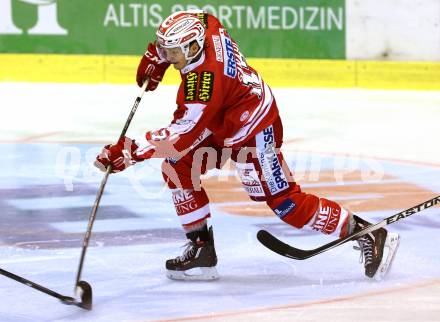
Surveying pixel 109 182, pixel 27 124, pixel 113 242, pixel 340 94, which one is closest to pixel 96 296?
pixel 113 242

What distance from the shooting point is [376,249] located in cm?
437

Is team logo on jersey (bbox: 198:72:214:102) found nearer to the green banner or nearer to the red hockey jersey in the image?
the red hockey jersey

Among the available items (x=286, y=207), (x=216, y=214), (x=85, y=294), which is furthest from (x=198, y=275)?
(x=216, y=214)

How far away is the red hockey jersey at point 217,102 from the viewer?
13.3 feet

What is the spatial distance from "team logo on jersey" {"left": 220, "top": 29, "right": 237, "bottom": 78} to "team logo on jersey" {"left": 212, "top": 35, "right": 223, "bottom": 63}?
0.05 feet

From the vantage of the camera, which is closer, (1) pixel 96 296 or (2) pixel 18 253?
(1) pixel 96 296

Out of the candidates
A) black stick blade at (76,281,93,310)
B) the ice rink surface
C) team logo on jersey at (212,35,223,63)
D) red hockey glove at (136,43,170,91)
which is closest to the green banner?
the ice rink surface

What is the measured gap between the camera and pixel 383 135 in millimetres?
7902

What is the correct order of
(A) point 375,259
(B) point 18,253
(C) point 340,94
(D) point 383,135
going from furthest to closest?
(C) point 340,94
(D) point 383,135
(B) point 18,253
(A) point 375,259

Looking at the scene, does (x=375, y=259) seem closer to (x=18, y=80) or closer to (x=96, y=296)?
(x=96, y=296)

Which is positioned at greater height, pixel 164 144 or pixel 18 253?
pixel 164 144

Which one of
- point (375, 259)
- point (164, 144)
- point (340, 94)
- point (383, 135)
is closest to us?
point (164, 144)

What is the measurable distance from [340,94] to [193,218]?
517 cm

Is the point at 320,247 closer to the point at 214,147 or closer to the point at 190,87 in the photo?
the point at 214,147
